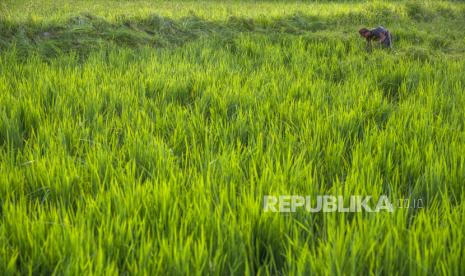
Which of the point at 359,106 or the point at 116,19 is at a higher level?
the point at 116,19

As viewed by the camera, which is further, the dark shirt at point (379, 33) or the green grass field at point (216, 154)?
the dark shirt at point (379, 33)

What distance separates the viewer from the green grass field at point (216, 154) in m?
1.12

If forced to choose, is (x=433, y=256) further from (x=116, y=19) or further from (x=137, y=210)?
(x=116, y=19)

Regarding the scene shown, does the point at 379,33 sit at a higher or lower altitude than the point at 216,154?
higher

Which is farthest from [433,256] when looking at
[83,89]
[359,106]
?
[83,89]

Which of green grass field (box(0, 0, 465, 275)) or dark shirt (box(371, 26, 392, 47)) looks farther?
dark shirt (box(371, 26, 392, 47))

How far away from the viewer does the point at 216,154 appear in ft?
5.90

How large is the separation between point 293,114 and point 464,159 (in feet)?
2.93

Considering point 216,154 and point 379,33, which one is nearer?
point 216,154

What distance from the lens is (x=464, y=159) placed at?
1671 millimetres

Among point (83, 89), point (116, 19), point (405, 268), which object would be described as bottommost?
point (405, 268)

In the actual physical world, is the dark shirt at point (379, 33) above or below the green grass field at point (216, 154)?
above

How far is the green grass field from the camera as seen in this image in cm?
112

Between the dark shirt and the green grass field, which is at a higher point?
the dark shirt
